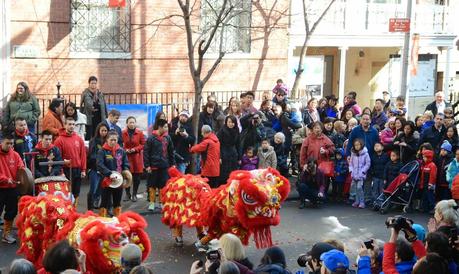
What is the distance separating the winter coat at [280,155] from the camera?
1505 centimetres

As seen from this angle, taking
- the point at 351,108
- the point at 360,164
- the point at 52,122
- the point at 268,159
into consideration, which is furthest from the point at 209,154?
the point at 351,108

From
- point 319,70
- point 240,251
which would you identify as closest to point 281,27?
point 319,70

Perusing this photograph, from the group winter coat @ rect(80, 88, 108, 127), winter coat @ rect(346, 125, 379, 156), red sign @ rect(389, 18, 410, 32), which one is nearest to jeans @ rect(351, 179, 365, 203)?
winter coat @ rect(346, 125, 379, 156)

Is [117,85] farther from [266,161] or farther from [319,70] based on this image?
[319,70]

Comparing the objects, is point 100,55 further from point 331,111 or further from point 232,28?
point 331,111

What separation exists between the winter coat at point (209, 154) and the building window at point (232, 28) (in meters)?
6.85

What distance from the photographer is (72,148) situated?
12.4 meters

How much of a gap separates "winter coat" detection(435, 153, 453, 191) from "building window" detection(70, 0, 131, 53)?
856 centimetres

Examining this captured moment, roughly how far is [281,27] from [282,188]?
12362 mm

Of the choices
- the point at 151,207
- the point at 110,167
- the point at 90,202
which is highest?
the point at 110,167

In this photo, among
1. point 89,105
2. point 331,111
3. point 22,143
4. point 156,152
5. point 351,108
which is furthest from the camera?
point 331,111

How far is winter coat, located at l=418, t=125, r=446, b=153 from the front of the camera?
1451 centimetres

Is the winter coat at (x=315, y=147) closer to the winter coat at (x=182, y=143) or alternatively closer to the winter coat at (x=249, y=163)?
the winter coat at (x=249, y=163)

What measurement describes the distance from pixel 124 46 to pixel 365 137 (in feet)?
23.6
